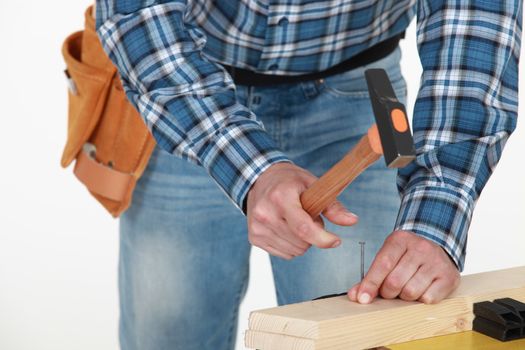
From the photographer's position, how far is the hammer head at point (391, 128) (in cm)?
99

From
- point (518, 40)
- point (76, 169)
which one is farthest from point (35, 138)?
point (518, 40)

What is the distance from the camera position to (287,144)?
164 cm

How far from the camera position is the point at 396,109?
1028 millimetres

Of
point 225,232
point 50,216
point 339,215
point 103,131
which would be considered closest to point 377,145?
point 339,215

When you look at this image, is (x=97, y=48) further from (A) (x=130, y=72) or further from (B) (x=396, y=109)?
(B) (x=396, y=109)

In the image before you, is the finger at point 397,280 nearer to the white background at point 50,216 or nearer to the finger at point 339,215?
the finger at point 339,215

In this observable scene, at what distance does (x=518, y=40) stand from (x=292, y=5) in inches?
14.3

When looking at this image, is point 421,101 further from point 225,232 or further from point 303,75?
point 225,232

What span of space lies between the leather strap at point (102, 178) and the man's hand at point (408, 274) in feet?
2.10

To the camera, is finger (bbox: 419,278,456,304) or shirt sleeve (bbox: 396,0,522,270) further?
shirt sleeve (bbox: 396,0,522,270)

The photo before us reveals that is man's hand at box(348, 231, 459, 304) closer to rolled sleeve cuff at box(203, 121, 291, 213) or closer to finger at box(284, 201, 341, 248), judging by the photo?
finger at box(284, 201, 341, 248)

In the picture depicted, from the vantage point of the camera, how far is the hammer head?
995 millimetres

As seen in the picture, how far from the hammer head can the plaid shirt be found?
0.25 metres

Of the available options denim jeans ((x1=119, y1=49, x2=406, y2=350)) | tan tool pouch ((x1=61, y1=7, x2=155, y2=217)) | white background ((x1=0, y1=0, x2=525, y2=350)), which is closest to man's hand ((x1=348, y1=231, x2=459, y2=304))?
denim jeans ((x1=119, y1=49, x2=406, y2=350))
